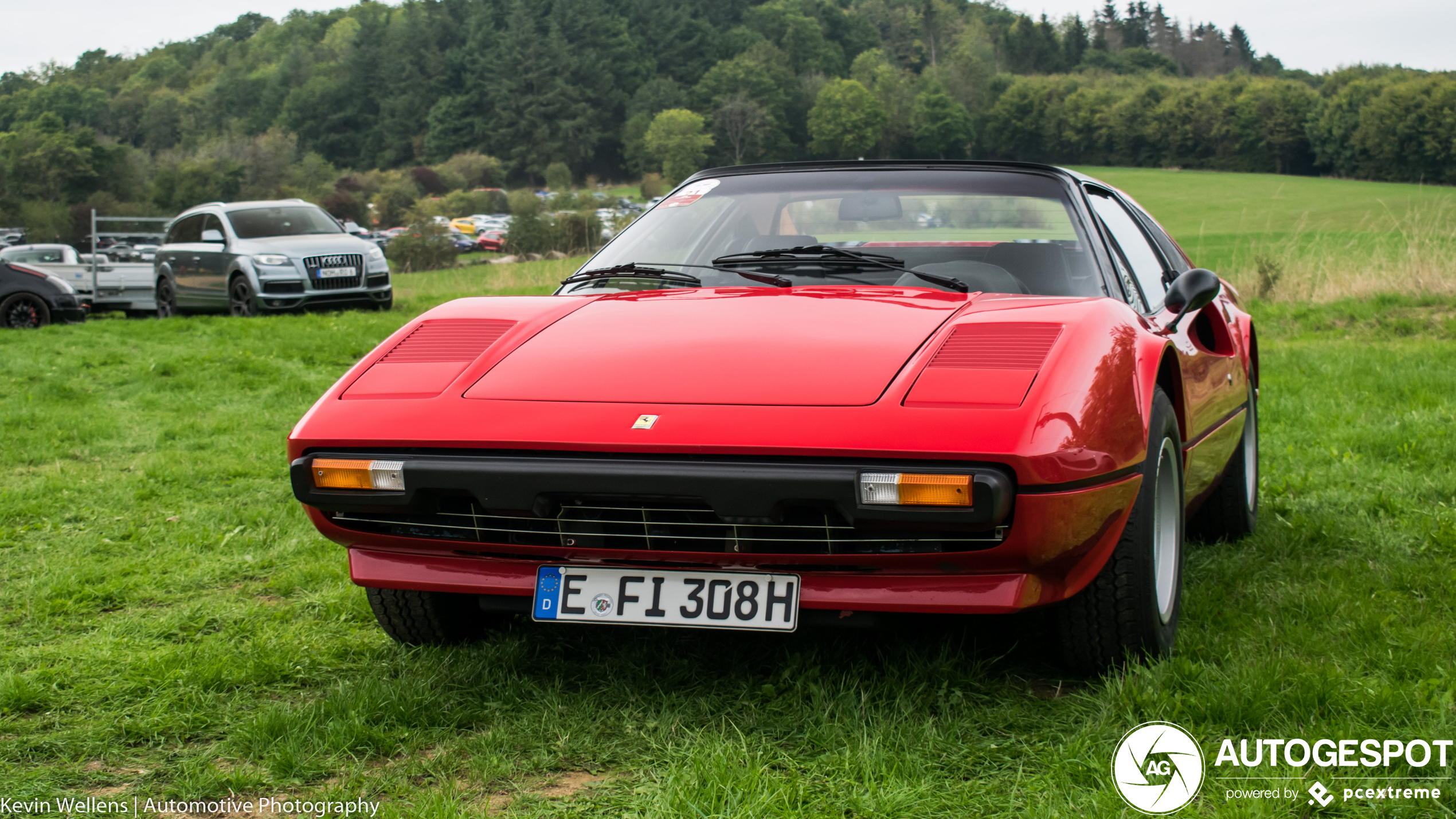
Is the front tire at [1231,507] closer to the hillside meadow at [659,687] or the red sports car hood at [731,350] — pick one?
the hillside meadow at [659,687]

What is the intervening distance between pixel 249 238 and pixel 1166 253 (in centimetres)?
1257

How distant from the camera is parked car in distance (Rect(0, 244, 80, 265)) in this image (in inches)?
707

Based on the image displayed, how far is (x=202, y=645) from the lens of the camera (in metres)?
3.00

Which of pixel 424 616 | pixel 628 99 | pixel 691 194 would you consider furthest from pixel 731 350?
pixel 628 99

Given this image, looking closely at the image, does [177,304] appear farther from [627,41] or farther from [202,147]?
[627,41]

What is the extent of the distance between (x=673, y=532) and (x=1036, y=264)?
1.42m

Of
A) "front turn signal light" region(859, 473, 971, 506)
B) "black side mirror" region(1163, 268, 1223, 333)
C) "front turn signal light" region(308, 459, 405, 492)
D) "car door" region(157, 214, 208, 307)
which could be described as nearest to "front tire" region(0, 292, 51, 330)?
"car door" region(157, 214, 208, 307)

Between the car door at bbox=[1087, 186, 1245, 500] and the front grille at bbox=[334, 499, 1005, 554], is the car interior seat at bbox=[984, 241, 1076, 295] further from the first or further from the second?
the front grille at bbox=[334, 499, 1005, 554]

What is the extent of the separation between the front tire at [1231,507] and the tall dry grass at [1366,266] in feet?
28.9

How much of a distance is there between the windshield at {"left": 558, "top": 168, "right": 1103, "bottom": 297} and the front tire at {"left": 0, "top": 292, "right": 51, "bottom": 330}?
467 inches

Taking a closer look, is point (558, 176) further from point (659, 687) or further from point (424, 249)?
point (659, 687)

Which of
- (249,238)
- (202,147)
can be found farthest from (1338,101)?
(202,147)

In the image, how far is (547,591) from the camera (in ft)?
7.68

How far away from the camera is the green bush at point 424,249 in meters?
32.8
